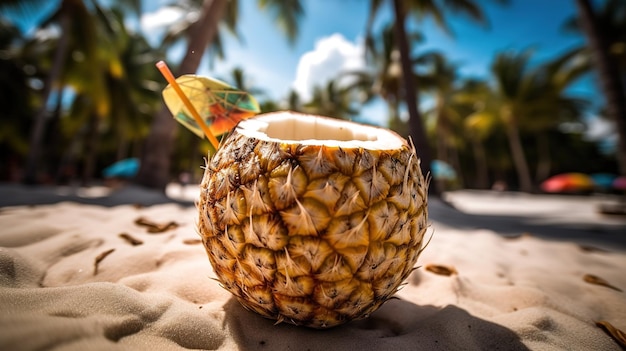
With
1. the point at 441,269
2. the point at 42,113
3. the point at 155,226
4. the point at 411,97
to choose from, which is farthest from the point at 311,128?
the point at 42,113

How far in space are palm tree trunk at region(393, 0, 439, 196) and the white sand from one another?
512cm

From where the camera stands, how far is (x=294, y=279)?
0.83m

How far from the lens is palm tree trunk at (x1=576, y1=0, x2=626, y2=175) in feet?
17.6

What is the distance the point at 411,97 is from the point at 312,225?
7.13 meters

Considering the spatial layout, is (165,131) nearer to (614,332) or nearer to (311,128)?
(311,128)

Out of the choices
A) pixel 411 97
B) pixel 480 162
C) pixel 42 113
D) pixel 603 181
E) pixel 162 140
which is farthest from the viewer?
pixel 480 162

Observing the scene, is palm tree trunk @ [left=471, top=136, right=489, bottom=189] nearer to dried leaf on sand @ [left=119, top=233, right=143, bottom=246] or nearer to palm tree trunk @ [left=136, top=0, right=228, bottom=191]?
palm tree trunk @ [left=136, top=0, right=228, bottom=191]

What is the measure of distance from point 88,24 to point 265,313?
1100 cm

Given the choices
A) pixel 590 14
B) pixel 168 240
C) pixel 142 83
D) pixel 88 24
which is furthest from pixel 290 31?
pixel 142 83

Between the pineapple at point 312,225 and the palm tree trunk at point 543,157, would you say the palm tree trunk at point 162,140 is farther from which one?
the palm tree trunk at point 543,157

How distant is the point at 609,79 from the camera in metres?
5.50

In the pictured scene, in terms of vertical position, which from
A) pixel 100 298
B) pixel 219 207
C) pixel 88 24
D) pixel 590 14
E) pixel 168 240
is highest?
pixel 88 24

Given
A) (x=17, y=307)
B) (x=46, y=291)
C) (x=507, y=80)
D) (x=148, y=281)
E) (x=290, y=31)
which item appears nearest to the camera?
(x=17, y=307)

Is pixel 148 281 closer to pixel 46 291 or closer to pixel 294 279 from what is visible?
pixel 46 291
